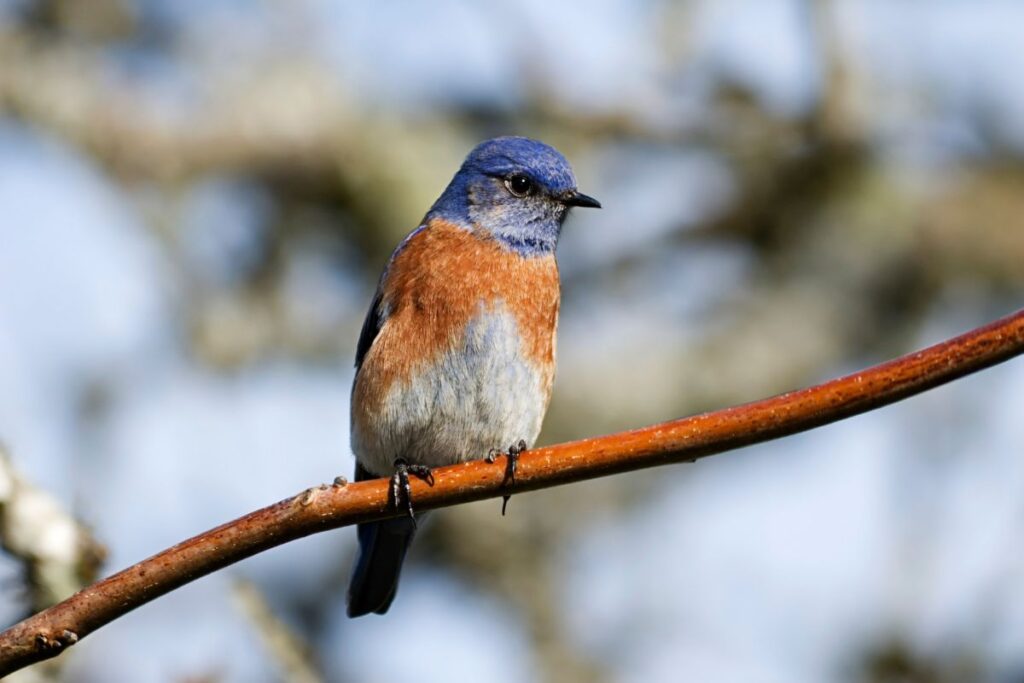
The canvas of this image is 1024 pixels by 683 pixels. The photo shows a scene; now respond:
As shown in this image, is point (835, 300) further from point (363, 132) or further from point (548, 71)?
point (363, 132)

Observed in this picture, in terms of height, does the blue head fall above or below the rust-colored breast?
above

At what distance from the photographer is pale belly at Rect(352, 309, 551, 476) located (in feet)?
16.8

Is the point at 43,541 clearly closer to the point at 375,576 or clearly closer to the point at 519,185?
the point at 375,576

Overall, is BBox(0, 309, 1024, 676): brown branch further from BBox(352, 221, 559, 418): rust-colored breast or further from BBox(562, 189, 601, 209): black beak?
BBox(562, 189, 601, 209): black beak

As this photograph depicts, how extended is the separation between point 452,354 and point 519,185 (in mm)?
1097

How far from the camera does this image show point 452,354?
16.8ft

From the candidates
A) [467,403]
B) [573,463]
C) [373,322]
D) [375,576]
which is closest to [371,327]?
[373,322]

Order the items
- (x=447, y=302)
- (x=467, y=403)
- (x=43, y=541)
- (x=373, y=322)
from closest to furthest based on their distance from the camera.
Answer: (x=43, y=541), (x=467, y=403), (x=447, y=302), (x=373, y=322)

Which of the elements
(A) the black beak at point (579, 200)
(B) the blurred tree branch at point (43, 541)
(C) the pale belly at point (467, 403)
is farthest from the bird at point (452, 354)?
(B) the blurred tree branch at point (43, 541)

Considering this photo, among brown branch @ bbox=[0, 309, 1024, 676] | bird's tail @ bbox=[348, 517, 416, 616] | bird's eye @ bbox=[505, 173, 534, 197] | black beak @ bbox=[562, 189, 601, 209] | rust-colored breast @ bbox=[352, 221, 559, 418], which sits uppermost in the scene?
bird's eye @ bbox=[505, 173, 534, 197]

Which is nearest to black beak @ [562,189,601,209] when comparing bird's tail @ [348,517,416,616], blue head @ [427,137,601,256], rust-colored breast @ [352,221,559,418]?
blue head @ [427,137,601,256]

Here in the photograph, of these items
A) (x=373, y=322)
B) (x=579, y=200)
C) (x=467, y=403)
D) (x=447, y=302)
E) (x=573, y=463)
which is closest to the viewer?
(x=573, y=463)

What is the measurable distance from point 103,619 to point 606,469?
115 centimetres

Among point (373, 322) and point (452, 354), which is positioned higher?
point (373, 322)
